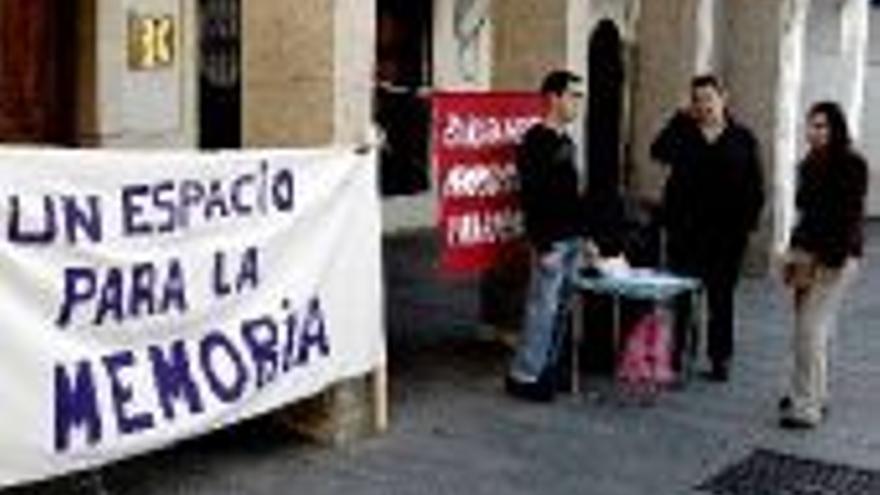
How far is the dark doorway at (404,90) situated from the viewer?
18703 mm

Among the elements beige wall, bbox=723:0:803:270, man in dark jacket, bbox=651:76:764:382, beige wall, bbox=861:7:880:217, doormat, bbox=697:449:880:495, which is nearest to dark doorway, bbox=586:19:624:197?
beige wall, bbox=723:0:803:270

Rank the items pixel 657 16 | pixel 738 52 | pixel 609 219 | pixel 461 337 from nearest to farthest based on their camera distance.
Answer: pixel 609 219 < pixel 461 337 < pixel 657 16 < pixel 738 52

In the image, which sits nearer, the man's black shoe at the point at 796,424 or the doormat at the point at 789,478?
the doormat at the point at 789,478

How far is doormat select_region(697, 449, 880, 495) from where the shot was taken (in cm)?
862

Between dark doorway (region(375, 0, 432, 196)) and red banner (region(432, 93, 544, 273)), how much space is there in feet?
26.0

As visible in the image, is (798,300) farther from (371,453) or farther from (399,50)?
(399,50)

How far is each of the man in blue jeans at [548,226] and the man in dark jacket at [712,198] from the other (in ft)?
3.37

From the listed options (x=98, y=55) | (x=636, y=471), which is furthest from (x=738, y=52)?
(x=636, y=471)

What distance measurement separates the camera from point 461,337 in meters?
12.5

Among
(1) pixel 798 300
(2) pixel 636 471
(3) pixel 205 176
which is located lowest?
(2) pixel 636 471

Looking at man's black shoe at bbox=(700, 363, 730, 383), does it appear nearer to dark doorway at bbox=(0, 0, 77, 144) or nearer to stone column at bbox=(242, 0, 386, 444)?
stone column at bbox=(242, 0, 386, 444)

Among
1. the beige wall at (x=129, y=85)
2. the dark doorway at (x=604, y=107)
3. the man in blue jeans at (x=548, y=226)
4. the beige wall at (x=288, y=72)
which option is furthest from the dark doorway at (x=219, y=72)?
the beige wall at (x=288, y=72)

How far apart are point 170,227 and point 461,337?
502 cm

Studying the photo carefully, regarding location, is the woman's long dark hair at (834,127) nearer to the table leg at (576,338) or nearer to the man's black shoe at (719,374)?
the table leg at (576,338)
